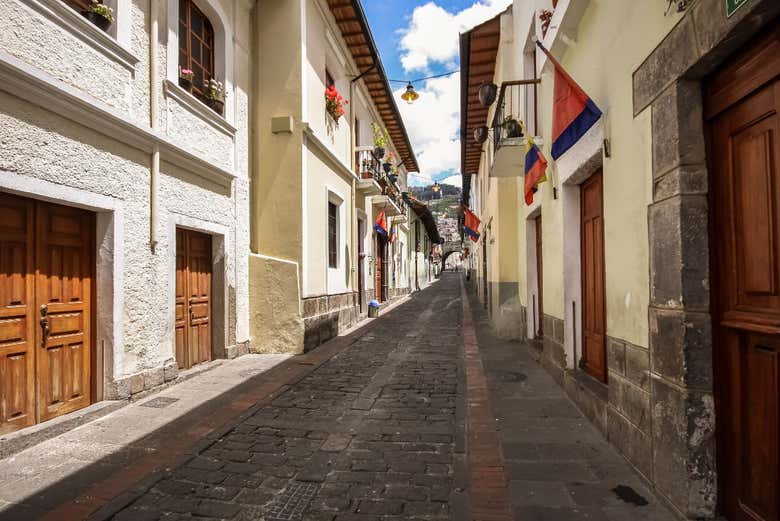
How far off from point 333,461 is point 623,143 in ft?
11.4

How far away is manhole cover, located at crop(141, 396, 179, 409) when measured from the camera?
4.94 metres

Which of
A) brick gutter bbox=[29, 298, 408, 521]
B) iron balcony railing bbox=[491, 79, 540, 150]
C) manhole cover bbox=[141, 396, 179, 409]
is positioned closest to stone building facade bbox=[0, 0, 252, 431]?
manhole cover bbox=[141, 396, 179, 409]

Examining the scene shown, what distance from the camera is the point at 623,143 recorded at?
11.4 feet

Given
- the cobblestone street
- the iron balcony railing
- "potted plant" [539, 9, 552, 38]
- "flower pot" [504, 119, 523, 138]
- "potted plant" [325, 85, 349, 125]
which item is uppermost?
"potted plant" [325, 85, 349, 125]

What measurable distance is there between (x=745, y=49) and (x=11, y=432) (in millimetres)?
5962

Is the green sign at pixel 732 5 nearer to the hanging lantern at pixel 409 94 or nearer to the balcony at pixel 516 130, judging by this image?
the balcony at pixel 516 130

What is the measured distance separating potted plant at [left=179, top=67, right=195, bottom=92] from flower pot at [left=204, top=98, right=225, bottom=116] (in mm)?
564

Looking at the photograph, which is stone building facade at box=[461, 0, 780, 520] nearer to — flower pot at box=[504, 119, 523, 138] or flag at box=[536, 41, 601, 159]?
flag at box=[536, 41, 601, 159]

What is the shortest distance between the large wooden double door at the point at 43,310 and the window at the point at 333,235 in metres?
5.94

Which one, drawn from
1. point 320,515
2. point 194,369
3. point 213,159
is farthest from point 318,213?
point 320,515

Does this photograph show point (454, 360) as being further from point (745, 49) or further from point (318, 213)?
point (745, 49)

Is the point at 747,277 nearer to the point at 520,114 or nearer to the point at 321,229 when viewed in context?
the point at 520,114

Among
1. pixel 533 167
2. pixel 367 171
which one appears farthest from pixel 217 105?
pixel 367 171

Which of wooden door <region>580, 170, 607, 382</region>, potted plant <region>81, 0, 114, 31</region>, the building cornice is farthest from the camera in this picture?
potted plant <region>81, 0, 114, 31</region>
